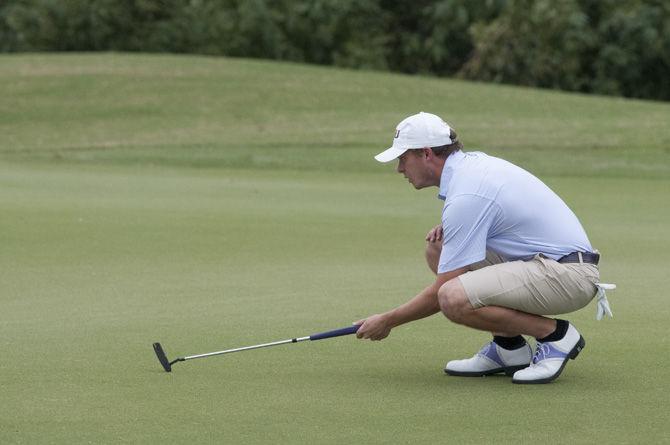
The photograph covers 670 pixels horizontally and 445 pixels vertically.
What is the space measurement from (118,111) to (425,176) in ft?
67.0

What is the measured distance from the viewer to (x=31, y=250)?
10.5m

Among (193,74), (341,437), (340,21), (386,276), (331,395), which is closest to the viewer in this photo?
(341,437)

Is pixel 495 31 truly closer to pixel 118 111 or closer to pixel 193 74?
pixel 193 74

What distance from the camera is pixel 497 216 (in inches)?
232

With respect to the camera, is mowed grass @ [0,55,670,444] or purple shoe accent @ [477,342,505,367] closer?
mowed grass @ [0,55,670,444]

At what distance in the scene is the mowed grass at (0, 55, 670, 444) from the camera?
210 inches

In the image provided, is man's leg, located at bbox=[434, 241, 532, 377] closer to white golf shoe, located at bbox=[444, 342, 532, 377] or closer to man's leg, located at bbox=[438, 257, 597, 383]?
white golf shoe, located at bbox=[444, 342, 532, 377]

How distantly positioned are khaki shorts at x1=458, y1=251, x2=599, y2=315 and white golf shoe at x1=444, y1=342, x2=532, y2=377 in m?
0.29

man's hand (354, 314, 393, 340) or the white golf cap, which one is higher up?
the white golf cap

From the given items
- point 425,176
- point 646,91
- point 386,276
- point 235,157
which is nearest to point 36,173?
point 235,157

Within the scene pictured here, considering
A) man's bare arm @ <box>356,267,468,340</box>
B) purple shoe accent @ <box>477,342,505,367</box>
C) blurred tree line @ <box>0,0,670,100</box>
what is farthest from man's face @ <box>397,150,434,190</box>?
blurred tree line @ <box>0,0,670,100</box>

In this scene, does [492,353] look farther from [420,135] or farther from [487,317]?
[420,135]

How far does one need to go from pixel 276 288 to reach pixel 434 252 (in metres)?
2.32

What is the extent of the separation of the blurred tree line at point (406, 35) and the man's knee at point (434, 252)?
36816 millimetres
